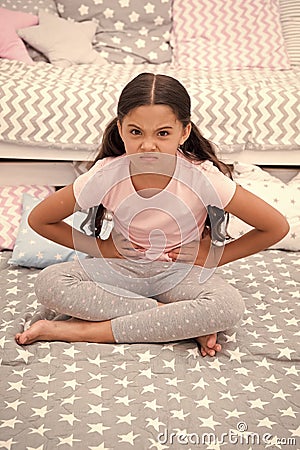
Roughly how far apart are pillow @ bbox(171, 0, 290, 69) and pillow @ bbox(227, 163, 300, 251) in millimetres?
674

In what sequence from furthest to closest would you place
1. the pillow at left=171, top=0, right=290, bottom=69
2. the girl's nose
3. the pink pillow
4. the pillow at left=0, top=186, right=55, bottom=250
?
the pillow at left=171, top=0, right=290, bottom=69, the pink pillow, the pillow at left=0, top=186, right=55, bottom=250, the girl's nose

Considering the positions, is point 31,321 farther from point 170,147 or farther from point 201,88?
point 201,88

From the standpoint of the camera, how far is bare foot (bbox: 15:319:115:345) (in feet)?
4.84

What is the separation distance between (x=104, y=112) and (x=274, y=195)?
620 millimetres

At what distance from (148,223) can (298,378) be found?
47cm

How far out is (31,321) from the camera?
1580mm

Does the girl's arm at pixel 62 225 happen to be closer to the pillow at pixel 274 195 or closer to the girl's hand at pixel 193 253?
the girl's hand at pixel 193 253

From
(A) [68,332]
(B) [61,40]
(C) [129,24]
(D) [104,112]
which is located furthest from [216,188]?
(C) [129,24]

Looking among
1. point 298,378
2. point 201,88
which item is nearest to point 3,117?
point 201,88

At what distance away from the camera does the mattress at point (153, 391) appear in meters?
1.21

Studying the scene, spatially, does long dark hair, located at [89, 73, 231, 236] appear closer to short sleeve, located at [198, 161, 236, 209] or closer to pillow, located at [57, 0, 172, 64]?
short sleeve, located at [198, 161, 236, 209]

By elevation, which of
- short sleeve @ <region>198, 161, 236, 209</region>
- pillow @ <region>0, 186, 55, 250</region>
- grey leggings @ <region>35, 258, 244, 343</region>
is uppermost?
short sleeve @ <region>198, 161, 236, 209</region>

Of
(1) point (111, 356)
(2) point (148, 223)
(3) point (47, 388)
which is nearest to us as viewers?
(3) point (47, 388)

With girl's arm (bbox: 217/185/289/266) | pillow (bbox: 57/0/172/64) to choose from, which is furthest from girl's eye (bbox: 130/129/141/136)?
pillow (bbox: 57/0/172/64)
